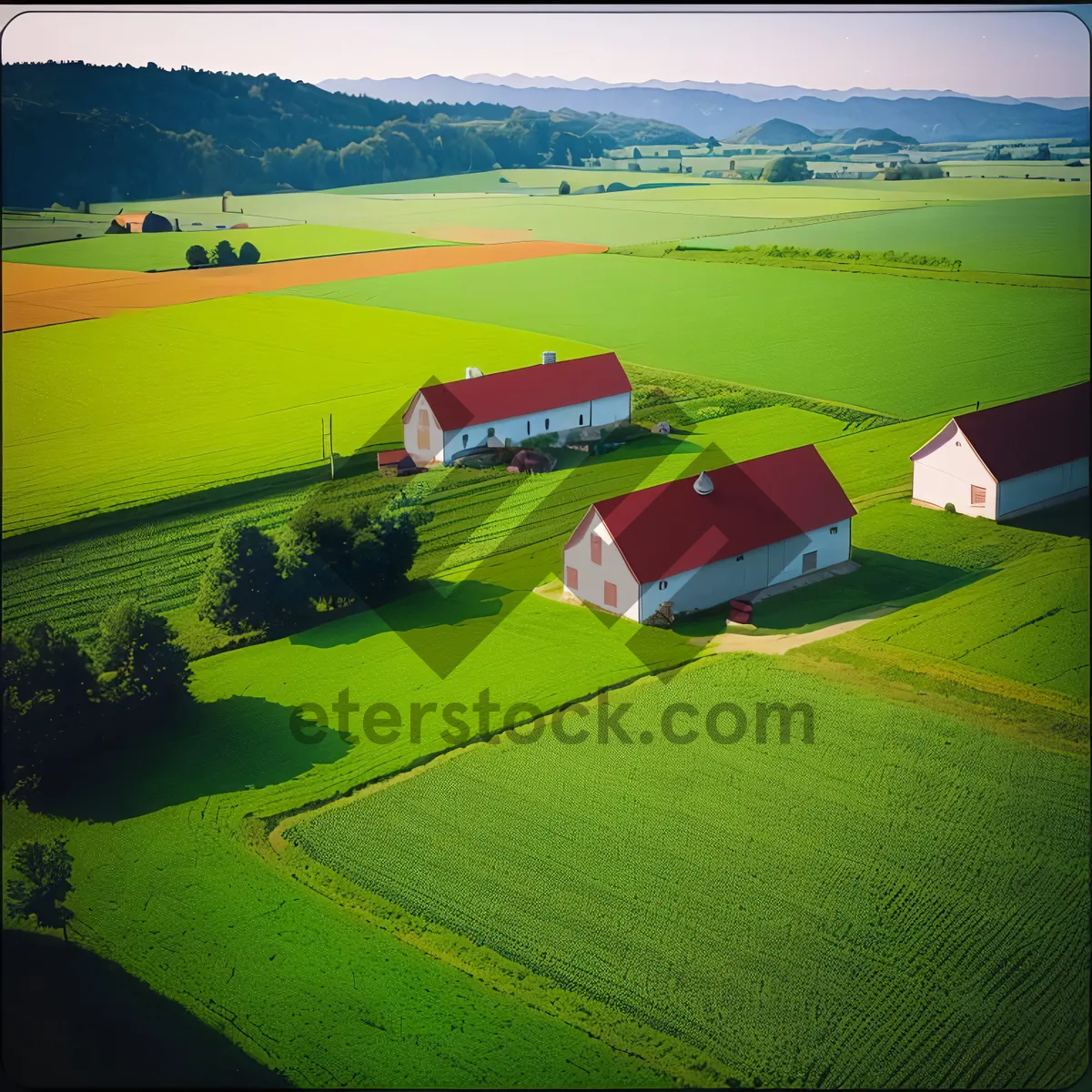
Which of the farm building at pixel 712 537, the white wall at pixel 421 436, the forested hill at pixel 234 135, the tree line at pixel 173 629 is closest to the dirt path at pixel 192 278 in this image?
the forested hill at pixel 234 135

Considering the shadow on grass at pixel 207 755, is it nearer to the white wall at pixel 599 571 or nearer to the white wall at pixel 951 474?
the white wall at pixel 599 571

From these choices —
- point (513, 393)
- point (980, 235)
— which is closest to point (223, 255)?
point (513, 393)

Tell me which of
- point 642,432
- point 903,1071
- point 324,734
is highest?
point 642,432

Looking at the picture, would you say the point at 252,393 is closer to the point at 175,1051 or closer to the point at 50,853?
the point at 50,853

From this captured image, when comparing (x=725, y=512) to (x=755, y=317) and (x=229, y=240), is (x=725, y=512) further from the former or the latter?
(x=229, y=240)

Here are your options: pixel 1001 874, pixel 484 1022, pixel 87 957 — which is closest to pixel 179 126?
pixel 87 957

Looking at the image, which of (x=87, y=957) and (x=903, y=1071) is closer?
(x=903, y=1071)

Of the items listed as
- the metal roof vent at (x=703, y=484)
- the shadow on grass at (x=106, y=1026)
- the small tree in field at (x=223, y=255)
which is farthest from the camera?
the small tree in field at (x=223, y=255)
